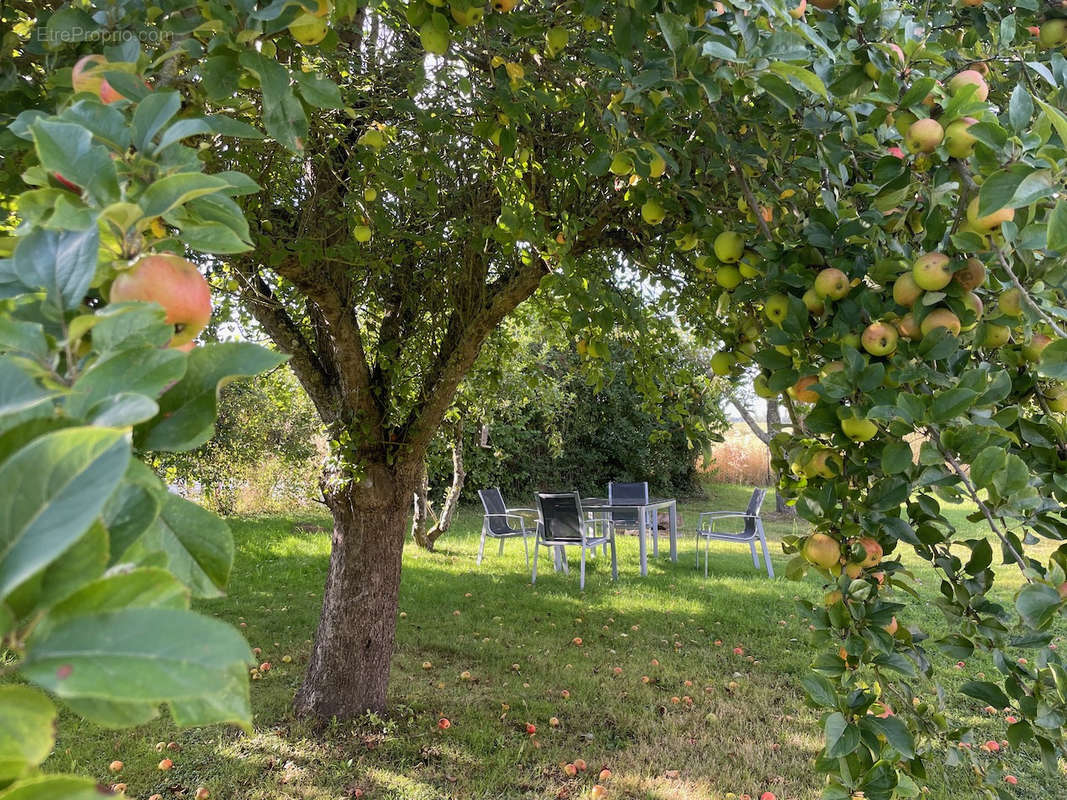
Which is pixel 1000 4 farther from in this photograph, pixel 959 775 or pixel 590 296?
pixel 959 775

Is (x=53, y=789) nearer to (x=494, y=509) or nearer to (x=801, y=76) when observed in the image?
(x=801, y=76)

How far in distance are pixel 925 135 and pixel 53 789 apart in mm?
1104

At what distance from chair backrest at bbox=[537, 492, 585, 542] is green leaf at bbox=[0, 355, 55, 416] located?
5992 millimetres

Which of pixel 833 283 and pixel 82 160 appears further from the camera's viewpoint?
pixel 833 283

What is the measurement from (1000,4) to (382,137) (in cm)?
168

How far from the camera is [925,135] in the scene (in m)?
0.91

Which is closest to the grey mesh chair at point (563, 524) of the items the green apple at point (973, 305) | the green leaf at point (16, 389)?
the green apple at point (973, 305)

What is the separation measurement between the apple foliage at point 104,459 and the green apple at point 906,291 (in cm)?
88

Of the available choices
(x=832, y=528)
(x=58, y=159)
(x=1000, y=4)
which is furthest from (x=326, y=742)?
(x=1000, y=4)

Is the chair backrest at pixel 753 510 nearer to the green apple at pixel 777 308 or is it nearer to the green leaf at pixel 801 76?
the green apple at pixel 777 308

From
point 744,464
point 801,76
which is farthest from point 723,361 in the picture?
point 744,464

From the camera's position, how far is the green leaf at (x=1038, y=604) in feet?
2.75

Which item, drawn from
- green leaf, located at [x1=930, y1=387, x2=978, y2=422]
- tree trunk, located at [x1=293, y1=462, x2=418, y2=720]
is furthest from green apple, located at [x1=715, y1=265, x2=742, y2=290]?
tree trunk, located at [x1=293, y1=462, x2=418, y2=720]

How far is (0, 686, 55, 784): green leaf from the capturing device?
259mm
